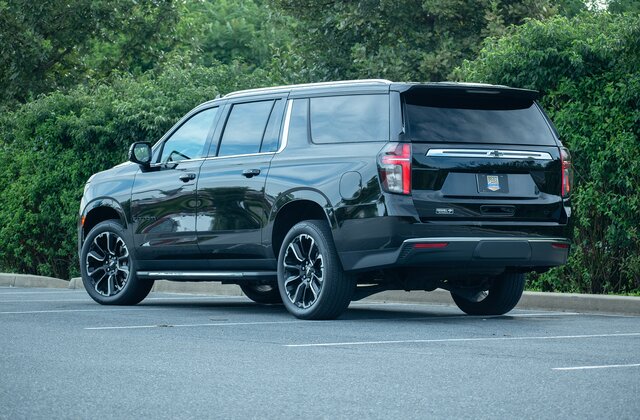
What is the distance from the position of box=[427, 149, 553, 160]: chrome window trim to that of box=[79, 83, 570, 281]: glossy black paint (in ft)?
0.17

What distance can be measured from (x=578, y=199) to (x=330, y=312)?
10.9 feet

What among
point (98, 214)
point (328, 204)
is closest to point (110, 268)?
point (98, 214)

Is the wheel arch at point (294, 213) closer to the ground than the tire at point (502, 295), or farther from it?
farther from it

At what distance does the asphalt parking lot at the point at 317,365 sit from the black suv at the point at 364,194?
1.46 feet

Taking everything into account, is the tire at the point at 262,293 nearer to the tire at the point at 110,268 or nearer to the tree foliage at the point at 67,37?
the tire at the point at 110,268

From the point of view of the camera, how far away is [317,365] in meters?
7.61

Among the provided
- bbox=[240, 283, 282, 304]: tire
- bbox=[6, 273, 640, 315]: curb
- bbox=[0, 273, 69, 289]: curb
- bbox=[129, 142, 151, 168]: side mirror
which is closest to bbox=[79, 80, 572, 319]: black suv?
bbox=[129, 142, 151, 168]: side mirror

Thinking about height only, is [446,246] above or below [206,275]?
above

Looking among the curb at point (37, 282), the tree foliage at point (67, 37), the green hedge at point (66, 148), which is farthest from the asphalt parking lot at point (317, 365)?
the tree foliage at point (67, 37)

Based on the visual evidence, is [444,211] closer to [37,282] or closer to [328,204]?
[328,204]

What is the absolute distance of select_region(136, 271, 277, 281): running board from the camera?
37.9 feet

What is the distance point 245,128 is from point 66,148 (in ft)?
26.0

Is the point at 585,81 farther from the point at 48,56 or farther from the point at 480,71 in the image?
the point at 48,56

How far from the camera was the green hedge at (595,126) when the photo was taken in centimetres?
1246
